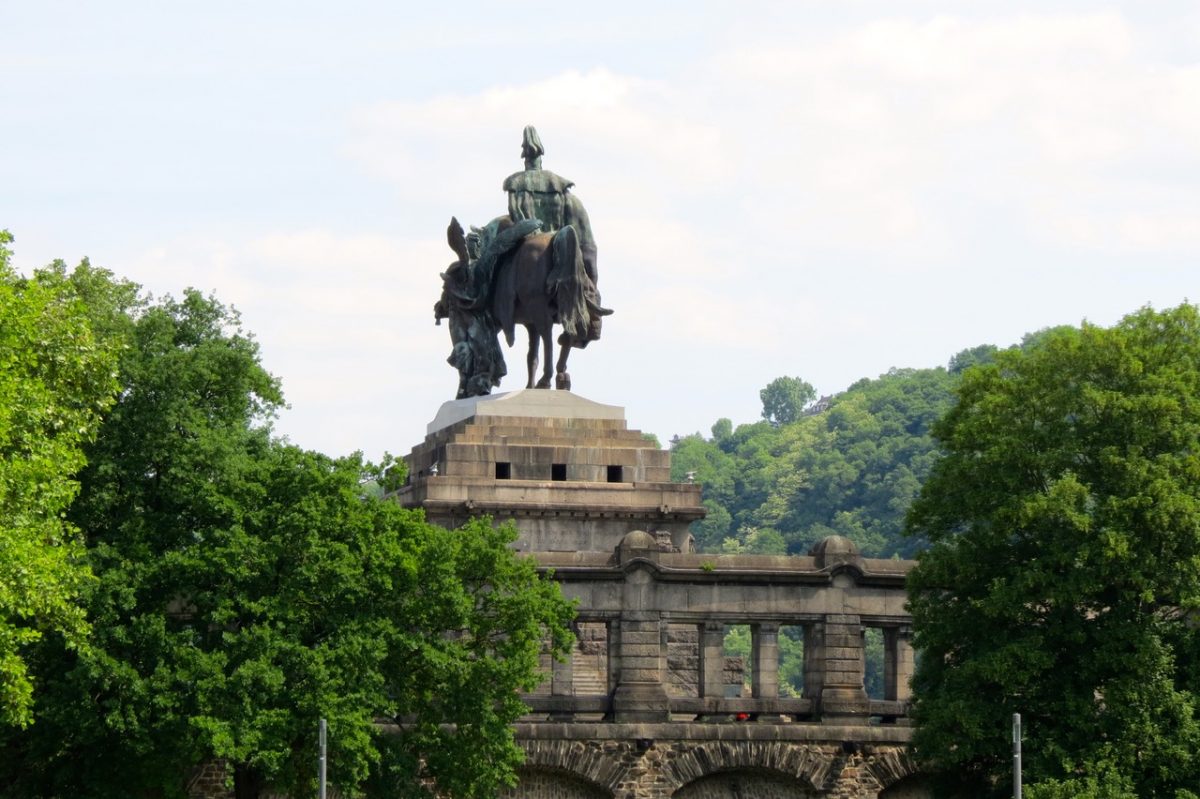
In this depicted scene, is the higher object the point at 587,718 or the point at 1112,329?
the point at 1112,329

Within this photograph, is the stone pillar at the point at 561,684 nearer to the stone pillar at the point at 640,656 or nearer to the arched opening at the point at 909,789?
the stone pillar at the point at 640,656

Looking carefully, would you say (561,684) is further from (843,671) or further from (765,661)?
(843,671)

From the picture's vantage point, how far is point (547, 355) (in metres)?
62.2

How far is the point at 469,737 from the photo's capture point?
49.5m

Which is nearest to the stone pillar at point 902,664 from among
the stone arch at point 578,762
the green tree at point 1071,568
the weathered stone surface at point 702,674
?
the weathered stone surface at point 702,674

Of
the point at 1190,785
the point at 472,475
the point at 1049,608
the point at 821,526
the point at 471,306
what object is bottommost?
the point at 1190,785

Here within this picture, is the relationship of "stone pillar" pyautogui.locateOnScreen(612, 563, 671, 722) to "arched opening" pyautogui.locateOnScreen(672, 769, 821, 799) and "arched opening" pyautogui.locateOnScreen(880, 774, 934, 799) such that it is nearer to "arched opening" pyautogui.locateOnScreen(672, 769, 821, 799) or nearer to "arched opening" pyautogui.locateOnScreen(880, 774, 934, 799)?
"arched opening" pyautogui.locateOnScreen(672, 769, 821, 799)

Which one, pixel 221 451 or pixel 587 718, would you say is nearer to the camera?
pixel 221 451

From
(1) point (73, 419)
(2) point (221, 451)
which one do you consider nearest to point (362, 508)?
(2) point (221, 451)

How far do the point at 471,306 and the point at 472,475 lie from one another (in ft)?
17.0

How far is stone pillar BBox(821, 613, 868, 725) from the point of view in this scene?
55.5 metres

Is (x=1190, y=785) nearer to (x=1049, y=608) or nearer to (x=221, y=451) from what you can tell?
(x=1049, y=608)

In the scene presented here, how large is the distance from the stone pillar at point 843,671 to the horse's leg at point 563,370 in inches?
369

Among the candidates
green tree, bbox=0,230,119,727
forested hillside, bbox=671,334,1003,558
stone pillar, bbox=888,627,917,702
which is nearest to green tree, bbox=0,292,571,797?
green tree, bbox=0,230,119,727
